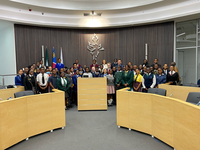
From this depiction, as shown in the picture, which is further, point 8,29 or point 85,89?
point 8,29

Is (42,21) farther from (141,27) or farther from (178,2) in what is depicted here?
(178,2)

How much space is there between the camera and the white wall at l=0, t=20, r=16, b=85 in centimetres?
909

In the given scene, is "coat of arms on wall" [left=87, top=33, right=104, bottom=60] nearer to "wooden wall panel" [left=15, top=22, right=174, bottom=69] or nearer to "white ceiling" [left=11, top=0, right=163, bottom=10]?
"wooden wall panel" [left=15, top=22, right=174, bottom=69]

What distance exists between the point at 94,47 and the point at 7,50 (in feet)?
18.3

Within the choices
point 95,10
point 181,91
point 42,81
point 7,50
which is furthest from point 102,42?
point 181,91

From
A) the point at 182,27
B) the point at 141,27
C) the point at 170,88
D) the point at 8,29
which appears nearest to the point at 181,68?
the point at 182,27

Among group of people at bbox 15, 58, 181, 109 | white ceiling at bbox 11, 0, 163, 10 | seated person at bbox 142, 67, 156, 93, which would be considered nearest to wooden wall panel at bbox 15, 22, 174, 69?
white ceiling at bbox 11, 0, 163, 10

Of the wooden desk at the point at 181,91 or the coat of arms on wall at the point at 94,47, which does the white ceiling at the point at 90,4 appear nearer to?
the coat of arms on wall at the point at 94,47

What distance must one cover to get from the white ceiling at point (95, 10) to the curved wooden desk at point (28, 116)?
20.6 ft

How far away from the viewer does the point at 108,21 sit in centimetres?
A: 968

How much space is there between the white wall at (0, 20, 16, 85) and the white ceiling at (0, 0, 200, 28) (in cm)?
110

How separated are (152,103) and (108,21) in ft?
24.2

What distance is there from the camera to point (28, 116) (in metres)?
3.63

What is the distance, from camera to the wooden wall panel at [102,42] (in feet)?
29.8
